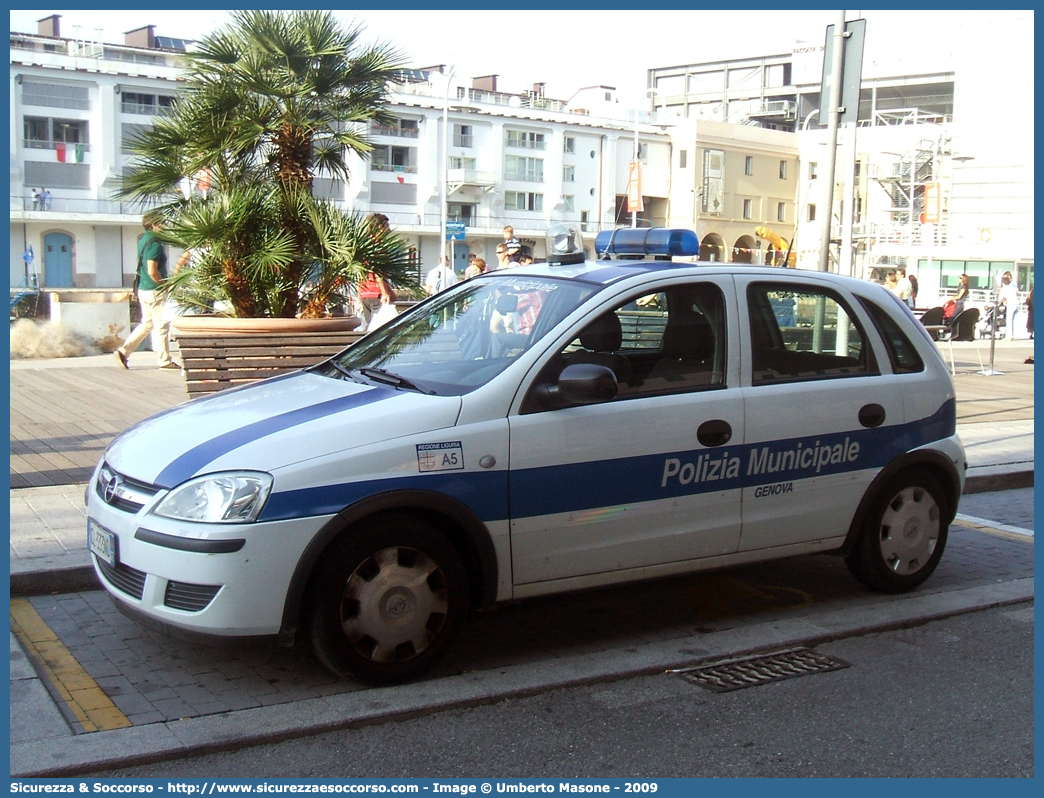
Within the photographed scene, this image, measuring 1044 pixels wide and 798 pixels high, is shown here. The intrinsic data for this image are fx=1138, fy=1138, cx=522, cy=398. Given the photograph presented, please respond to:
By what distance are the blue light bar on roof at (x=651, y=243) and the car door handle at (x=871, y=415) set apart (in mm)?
1213

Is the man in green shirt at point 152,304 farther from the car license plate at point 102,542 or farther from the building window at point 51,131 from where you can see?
the building window at point 51,131

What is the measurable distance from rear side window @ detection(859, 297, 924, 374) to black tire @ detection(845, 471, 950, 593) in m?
0.55

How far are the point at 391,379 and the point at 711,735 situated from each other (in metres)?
2.02

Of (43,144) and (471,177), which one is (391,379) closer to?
(43,144)

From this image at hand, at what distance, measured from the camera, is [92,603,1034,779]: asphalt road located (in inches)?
152

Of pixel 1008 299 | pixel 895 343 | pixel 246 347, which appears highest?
pixel 1008 299

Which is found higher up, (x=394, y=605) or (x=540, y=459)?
(x=540, y=459)

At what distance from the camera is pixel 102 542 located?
4574 millimetres

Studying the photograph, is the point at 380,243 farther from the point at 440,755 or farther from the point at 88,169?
the point at 88,169

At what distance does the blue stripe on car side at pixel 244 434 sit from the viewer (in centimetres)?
429

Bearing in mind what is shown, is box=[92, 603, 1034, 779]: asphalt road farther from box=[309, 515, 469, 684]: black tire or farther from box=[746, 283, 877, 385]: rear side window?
box=[746, 283, 877, 385]: rear side window

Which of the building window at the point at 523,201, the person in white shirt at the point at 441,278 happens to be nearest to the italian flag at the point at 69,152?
the building window at the point at 523,201

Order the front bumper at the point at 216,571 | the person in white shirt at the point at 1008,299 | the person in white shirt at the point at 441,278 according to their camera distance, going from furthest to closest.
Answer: the person in white shirt at the point at 1008,299, the person in white shirt at the point at 441,278, the front bumper at the point at 216,571

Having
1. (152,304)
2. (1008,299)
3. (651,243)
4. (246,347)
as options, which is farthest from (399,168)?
(651,243)
